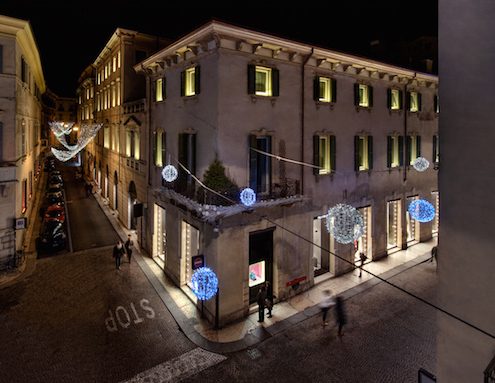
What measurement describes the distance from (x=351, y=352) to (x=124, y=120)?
22.8 meters

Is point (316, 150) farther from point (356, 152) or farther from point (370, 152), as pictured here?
point (370, 152)

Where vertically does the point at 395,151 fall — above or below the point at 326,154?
above

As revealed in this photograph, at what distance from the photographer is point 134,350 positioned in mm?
12500

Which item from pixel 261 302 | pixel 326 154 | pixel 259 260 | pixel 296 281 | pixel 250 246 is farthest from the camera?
pixel 326 154

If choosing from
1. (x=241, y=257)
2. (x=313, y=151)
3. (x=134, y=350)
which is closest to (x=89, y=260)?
(x=134, y=350)

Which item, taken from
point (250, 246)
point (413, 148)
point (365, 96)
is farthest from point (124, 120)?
point (413, 148)

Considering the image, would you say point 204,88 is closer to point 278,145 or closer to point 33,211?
point 278,145

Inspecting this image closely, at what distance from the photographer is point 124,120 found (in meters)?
26.4

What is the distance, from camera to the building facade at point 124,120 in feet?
78.0

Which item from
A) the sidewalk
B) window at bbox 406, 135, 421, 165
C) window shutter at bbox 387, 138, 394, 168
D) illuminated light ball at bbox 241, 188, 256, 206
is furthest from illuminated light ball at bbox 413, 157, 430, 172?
illuminated light ball at bbox 241, 188, 256, 206

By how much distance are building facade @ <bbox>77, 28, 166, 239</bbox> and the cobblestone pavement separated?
45.5ft

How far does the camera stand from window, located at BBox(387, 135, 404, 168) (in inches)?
849

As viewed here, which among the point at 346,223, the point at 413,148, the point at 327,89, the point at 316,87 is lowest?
the point at 346,223

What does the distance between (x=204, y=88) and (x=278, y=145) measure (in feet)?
13.9
